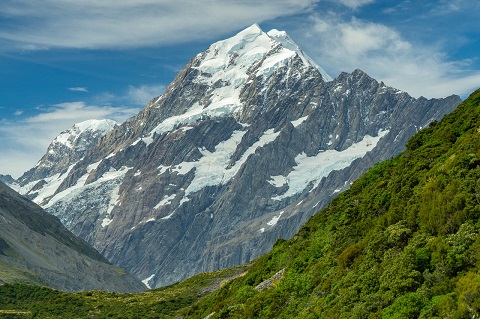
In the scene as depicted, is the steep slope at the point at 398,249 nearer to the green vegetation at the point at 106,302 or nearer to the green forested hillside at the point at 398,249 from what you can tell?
the green forested hillside at the point at 398,249

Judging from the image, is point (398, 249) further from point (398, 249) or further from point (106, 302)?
point (106, 302)

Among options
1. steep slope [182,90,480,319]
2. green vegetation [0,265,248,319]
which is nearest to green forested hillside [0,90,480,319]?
steep slope [182,90,480,319]

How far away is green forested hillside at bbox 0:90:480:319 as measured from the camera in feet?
101

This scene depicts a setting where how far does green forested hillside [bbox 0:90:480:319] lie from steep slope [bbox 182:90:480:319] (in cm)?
6

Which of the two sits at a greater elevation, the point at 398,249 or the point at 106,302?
the point at 106,302

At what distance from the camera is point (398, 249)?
36.4 m

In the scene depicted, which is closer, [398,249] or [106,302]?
[398,249]

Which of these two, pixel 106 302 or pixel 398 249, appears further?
pixel 106 302

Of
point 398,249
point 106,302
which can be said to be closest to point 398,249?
point 398,249

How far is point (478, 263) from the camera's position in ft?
96.9

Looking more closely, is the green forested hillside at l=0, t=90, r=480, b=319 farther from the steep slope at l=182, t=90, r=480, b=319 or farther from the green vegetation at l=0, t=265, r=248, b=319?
the green vegetation at l=0, t=265, r=248, b=319

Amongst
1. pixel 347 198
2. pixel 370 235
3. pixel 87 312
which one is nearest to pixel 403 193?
pixel 370 235

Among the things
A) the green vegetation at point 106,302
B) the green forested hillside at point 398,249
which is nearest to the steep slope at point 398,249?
the green forested hillside at point 398,249

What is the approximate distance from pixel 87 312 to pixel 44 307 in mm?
12847
